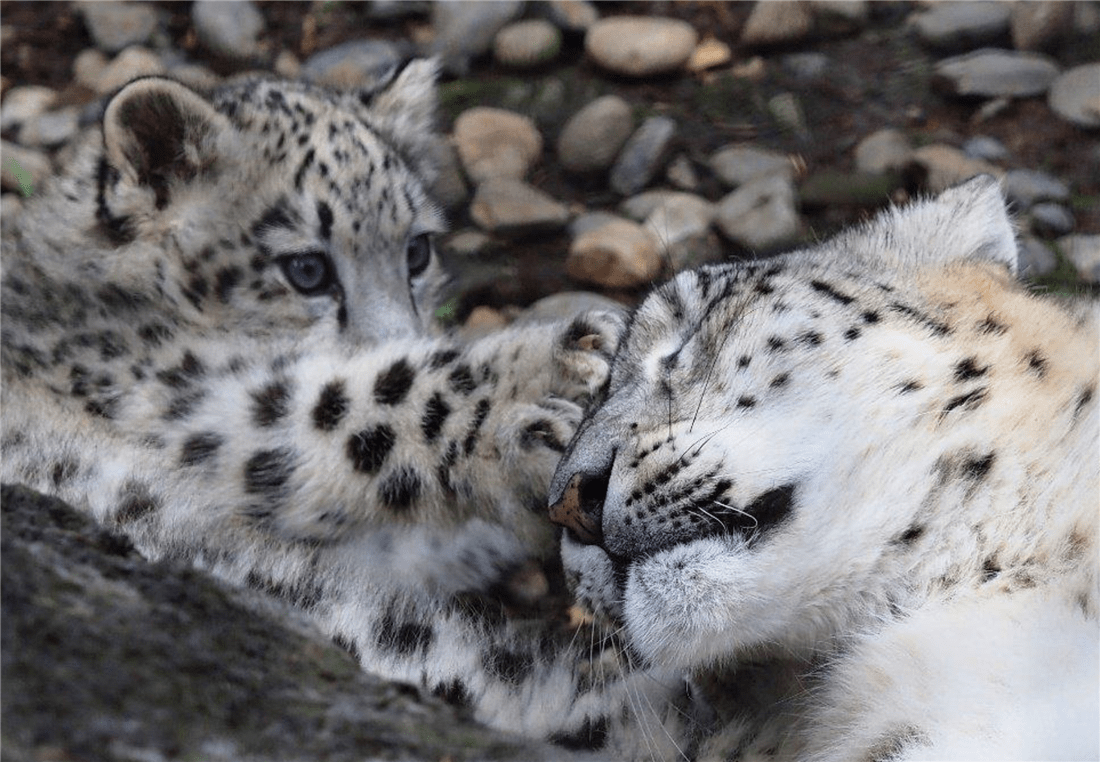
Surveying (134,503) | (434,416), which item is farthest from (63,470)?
(434,416)

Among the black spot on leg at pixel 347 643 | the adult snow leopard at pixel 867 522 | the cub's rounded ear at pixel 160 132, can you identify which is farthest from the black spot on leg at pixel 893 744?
the cub's rounded ear at pixel 160 132

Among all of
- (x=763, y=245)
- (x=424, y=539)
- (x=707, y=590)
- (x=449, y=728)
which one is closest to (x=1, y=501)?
(x=449, y=728)

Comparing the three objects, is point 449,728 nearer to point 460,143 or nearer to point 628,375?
point 628,375

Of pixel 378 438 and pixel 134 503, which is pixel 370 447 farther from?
pixel 134 503

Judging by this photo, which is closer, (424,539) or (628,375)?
(628,375)

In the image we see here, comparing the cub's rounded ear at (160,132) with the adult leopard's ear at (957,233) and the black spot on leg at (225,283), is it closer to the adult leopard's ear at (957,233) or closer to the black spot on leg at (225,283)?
the black spot on leg at (225,283)

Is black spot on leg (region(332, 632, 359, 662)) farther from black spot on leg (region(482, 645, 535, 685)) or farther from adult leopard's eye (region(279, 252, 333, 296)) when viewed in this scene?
adult leopard's eye (region(279, 252, 333, 296))
